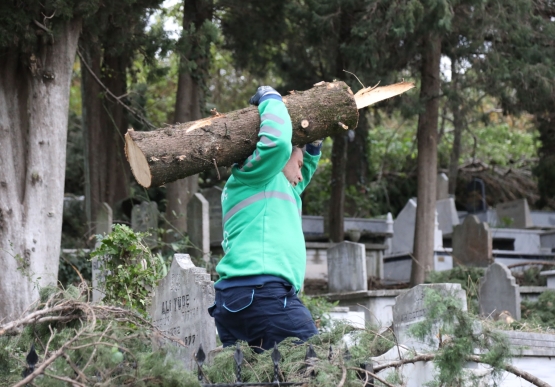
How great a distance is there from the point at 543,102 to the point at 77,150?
11.5m

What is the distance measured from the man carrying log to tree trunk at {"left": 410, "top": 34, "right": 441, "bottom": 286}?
9.75 metres

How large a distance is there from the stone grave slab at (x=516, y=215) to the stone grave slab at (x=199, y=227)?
9.16 metres

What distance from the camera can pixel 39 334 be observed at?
4301 millimetres

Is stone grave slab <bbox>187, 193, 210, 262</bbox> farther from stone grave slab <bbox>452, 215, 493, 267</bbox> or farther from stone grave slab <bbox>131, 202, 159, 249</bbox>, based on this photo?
stone grave slab <bbox>452, 215, 493, 267</bbox>

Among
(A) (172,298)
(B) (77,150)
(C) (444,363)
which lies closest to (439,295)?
(C) (444,363)

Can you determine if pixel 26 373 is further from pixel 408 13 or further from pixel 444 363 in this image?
pixel 408 13

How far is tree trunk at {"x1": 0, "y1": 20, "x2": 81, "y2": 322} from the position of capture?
333 inches

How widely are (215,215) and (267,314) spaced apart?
1071 centimetres

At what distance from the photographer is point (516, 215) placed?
19.3m

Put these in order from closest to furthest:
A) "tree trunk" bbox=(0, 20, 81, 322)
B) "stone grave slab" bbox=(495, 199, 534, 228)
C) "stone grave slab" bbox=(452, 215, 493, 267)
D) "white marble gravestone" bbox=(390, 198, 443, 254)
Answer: "tree trunk" bbox=(0, 20, 81, 322), "stone grave slab" bbox=(452, 215, 493, 267), "white marble gravestone" bbox=(390, 198, 443, 254), "stone grave slab" bbox=(495, 199, 534, 228)

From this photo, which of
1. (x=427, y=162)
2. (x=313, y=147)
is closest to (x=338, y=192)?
(x=427, y=162)

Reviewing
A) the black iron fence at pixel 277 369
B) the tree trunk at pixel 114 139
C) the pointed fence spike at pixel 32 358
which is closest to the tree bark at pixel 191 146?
the black iron fence at pixel 277 369

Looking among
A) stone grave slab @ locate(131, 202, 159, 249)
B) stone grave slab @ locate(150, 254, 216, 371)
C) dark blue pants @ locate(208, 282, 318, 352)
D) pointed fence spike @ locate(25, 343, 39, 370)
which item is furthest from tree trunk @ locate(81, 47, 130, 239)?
pointed fence spike @ locate(25, 343, 39, 370)

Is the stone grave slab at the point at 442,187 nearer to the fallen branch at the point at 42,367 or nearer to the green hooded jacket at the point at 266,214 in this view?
the green hooded jacket at the point at 266,214
